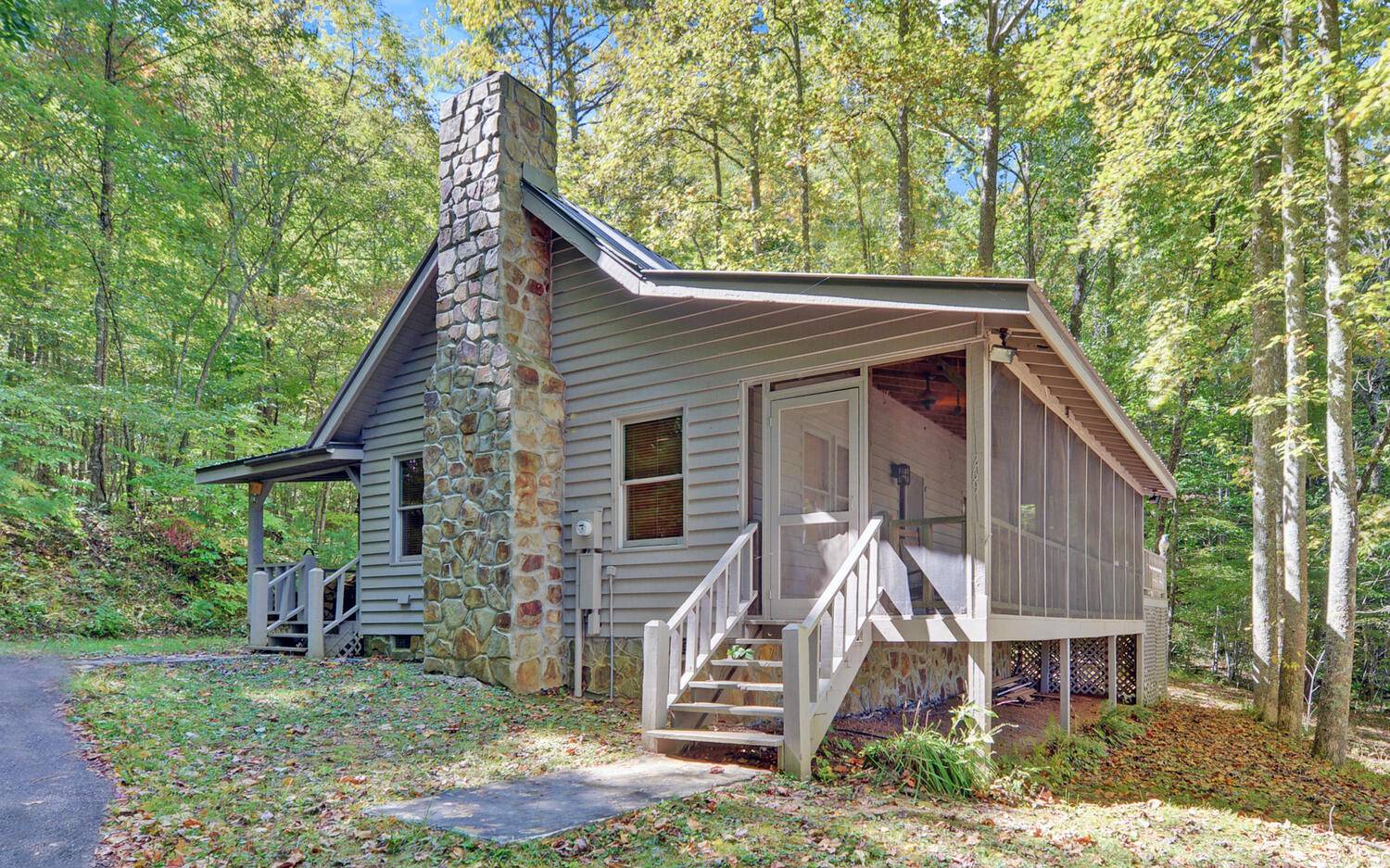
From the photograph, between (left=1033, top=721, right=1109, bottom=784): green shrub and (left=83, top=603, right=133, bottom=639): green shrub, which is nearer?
(left=1033, top=721, right=1109, bottom=784): green shrub

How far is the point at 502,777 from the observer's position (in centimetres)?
581

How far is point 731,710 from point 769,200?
1549cm

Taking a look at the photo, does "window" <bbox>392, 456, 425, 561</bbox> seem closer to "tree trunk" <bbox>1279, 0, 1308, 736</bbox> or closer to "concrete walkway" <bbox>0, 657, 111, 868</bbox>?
"concrete walkway" <bbox>0, 657, 111, 868</bbox>

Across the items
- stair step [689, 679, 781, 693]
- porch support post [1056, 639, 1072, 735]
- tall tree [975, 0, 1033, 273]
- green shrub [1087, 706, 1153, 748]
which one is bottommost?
green shrub [1087, 706, 1153, 748]

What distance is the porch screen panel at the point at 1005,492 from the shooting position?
7.11 metres

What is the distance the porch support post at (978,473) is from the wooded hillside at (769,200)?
5.26m

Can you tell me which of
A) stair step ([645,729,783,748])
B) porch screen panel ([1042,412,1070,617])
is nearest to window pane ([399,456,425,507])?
stair step ([645,729,783,748])

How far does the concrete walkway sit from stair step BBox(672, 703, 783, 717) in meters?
3.70

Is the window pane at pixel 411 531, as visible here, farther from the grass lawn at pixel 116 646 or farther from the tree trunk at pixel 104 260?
the tree trunk at pixel 104 260

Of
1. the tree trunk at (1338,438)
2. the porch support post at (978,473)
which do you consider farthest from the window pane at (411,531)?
the tree trunk at (1338,438)

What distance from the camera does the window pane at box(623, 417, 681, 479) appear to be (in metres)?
8.78

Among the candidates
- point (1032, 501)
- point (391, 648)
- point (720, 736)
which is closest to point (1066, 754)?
point (1032, 501)

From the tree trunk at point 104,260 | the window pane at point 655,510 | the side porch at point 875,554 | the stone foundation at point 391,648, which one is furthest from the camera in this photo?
the tree trunk at point 104,260

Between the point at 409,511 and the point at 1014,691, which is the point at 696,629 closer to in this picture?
the point at 409,511
